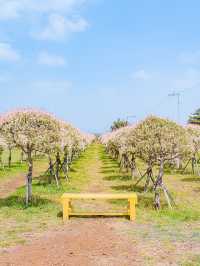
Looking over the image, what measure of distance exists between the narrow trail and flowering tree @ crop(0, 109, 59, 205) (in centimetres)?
420

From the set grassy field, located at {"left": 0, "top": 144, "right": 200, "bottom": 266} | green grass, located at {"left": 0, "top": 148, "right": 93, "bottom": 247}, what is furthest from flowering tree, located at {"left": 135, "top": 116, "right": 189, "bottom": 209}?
green grass, located at {"left": 0, "top": 148, "right": 93, "bottom": 247}

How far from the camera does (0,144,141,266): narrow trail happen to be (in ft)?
37.0

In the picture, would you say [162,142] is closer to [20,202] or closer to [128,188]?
[20,202]

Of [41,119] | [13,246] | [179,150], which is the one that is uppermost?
[41,119]

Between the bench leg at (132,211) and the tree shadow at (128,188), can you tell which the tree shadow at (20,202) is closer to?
the bench leg at (132,211)

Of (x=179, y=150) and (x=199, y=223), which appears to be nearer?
(x=199, y=223)

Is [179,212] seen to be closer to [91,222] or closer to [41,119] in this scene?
[91,222]

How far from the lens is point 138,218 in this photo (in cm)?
1705

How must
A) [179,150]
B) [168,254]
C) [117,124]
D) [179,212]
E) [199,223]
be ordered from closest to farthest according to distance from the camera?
1. [168,254]
2. [199,223]
3. [179,212]
4. [179,150]
5. [117,124]

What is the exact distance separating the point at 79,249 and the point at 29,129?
745 cm

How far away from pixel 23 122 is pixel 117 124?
4699 inches

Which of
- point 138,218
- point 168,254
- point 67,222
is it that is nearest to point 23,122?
point 67,222

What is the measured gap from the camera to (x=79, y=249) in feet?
40.8

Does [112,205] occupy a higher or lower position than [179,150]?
lower
